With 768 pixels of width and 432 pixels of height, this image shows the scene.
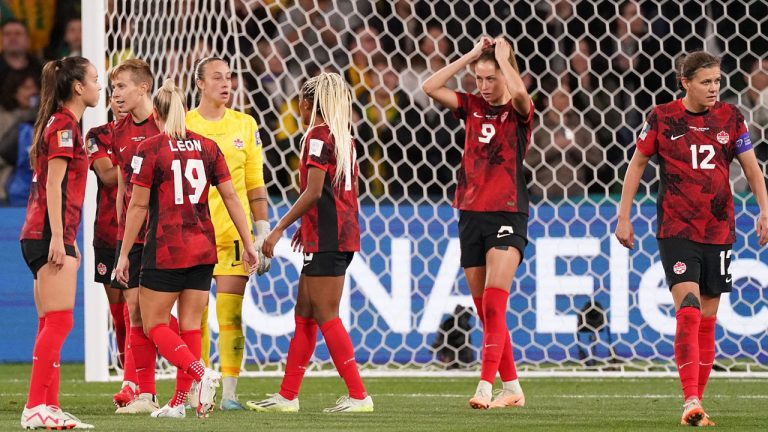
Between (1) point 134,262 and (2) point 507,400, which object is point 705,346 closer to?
(2) point 507,400

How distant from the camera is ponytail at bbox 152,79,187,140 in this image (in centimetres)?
612

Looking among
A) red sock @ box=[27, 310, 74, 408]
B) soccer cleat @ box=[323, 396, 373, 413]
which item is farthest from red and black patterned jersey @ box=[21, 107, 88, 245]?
soccer cleat @ box=[323, 396, 373, 413]

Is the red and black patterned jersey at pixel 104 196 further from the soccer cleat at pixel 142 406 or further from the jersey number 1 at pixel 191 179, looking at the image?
the jersey number 1 at pixel 191 179

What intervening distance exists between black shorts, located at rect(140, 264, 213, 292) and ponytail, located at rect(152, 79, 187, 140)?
23.0 inches

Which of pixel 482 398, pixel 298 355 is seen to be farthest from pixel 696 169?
pixel 298 355

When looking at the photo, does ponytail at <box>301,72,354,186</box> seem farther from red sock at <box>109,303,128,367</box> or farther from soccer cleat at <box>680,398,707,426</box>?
soccer cleat at <box>680,398,707,426</box>

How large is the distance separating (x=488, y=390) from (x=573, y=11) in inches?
155

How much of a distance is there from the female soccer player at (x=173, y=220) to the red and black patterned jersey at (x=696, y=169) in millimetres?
1841

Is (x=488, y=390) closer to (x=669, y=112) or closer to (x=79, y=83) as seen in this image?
(x=669, y=112)

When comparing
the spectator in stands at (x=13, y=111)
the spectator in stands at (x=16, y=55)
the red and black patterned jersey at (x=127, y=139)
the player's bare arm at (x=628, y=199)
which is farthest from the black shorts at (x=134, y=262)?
the spectator in stands at (x=16, y=55)

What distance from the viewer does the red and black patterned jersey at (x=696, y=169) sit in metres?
5.97

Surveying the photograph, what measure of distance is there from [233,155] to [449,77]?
3.70 ft

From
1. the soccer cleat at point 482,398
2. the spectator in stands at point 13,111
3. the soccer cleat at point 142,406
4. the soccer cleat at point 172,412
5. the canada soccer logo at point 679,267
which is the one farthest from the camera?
the spectator in stands at point 13,111

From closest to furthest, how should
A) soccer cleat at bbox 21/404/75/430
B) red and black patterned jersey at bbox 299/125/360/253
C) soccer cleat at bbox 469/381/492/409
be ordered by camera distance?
soccer cleat at bbox 21/404/75/430
red and black patterned jersey at bbox 299/125/360/253
soccer cleat at bbox 469/381/492/409
